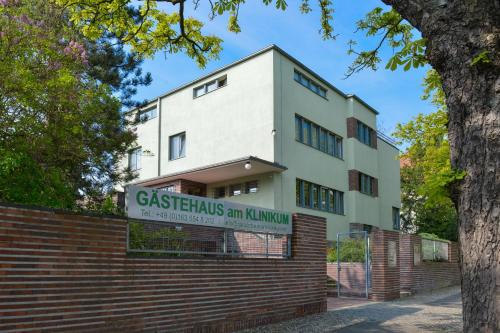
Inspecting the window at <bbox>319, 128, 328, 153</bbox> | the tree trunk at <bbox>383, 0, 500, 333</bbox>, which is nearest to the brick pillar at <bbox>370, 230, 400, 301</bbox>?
the window at <bbox>319, 128, 328, 153</bbox>

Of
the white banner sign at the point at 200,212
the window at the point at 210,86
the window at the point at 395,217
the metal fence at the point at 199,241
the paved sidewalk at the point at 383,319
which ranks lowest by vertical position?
the paved sidewalk at the point at 383,319

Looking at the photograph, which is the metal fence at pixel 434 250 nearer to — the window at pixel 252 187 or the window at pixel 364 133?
the window at pixel 252 187

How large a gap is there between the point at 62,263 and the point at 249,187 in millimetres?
15891

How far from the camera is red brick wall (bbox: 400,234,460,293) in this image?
19484 millimetres

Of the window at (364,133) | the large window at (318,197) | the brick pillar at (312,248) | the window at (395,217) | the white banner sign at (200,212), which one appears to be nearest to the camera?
the white banner sign at (200,212)

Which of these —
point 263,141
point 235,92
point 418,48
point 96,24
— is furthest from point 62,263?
point 235,92

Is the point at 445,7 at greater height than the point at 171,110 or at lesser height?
lesser

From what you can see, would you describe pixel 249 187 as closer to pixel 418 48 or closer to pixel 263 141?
pixel 263 141

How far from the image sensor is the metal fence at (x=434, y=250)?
853 inches

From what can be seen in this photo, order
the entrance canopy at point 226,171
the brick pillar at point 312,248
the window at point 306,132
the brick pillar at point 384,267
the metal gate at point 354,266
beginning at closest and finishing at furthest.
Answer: the brick pillar at point 312,248 → the brick pillar at point 384,267 → the metal gate at point 354,266 → the entrance canopy at point 226,171 → the window at point 306,132

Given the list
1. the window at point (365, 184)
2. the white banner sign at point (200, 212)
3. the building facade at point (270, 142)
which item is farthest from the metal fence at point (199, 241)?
the window at point (365, 184)

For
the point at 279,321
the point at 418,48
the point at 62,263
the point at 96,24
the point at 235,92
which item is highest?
the point at 235,92

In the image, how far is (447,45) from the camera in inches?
160

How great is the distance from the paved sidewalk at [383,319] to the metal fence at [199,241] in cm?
167
